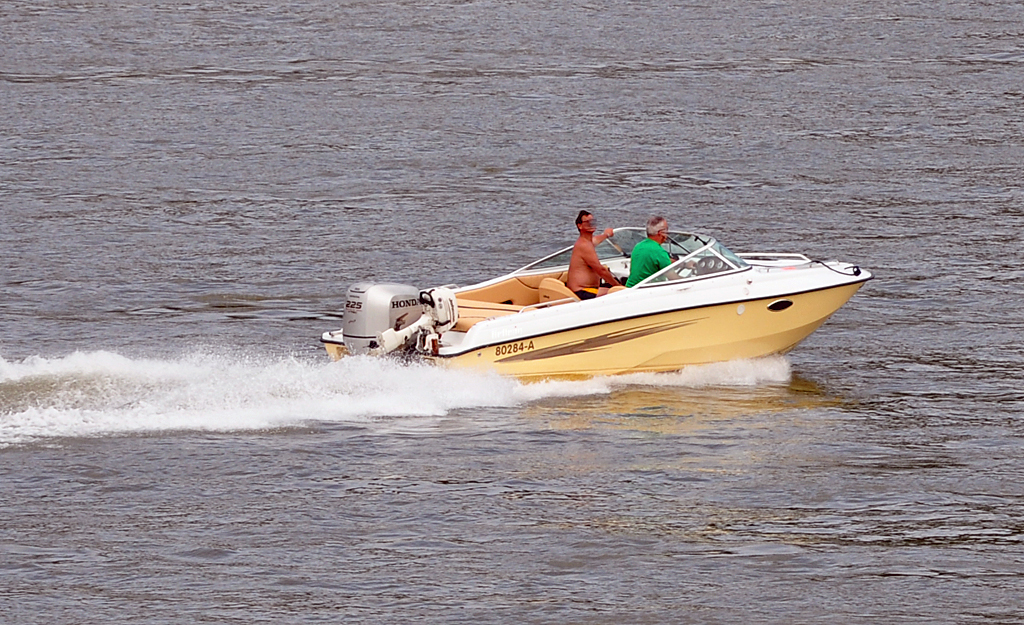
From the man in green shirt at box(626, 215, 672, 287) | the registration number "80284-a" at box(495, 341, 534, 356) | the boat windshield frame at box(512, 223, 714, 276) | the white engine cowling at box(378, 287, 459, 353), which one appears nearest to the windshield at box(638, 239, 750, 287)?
the man in green shirt at box(626, 215, 672, 287)

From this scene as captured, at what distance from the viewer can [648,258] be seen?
14.0 meters

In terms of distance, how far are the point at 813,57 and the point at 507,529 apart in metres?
20.3

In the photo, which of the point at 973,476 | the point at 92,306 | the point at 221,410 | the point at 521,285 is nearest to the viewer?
the point at 973,476

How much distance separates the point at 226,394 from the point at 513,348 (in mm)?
2428

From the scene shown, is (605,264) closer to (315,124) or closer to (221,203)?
(221,203)

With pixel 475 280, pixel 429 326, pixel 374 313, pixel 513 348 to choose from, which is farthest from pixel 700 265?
pixel 475 280

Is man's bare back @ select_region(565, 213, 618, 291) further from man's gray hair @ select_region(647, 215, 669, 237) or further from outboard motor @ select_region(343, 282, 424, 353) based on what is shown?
outboard motor @ select_region(343, 282, 424, 353)

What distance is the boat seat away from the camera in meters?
14.1

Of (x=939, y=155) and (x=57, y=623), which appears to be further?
(x=939, y=155)

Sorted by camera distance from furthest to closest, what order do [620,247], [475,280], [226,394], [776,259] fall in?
[475,280]
[776,259]
[620,247]
[226,394]

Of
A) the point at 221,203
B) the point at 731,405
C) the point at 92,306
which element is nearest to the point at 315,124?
the point at 221,203

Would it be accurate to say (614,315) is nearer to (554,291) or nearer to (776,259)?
(554,291)

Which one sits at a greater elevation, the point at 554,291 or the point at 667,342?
the point at 554,291

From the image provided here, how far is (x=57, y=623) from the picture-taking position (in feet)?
29.1
